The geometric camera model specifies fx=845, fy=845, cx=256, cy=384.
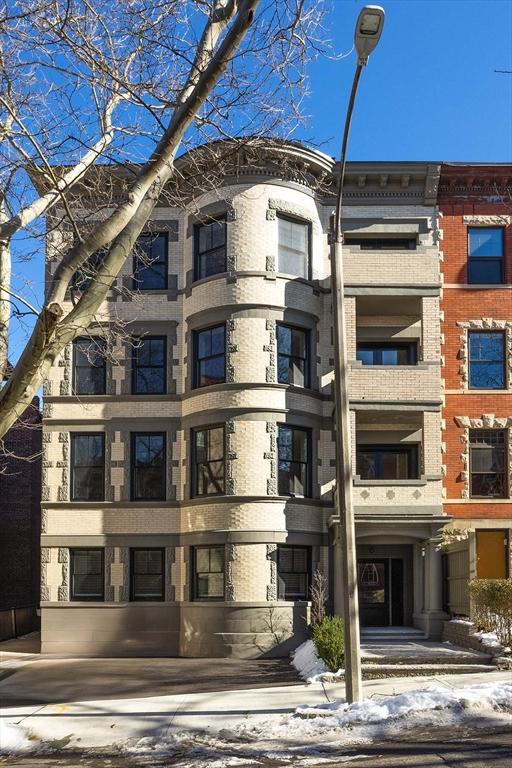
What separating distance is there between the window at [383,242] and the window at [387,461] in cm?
580

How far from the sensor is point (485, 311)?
24.0m

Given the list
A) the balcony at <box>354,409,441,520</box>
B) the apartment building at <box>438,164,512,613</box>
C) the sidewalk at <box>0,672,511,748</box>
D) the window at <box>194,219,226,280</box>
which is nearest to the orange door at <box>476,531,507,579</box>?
the apartment building at <box>438,164,512,613</box>

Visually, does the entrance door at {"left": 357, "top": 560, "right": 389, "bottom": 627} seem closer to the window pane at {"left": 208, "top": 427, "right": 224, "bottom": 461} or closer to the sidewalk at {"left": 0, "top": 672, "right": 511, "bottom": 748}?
the window pane at {"left": 208, "top": 427, "right": 224, "bottom": 461}

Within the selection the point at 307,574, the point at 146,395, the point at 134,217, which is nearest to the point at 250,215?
the point at 146,395

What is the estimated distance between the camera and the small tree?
20.2 metres

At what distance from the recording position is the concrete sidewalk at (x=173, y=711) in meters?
11.8

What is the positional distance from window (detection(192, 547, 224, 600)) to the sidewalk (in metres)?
7.09

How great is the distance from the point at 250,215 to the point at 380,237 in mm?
4087

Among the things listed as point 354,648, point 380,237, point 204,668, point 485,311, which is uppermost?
point 380,237

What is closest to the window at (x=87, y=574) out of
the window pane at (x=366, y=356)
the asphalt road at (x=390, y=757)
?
the window pane at (x=366, y=356)

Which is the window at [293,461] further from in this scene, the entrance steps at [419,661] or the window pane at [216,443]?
the entrance steps at [419,661]

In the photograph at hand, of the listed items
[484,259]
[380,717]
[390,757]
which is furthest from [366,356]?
[390,757]

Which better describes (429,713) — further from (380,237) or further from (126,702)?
(380,237)

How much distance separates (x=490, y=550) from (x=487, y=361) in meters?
5.27
